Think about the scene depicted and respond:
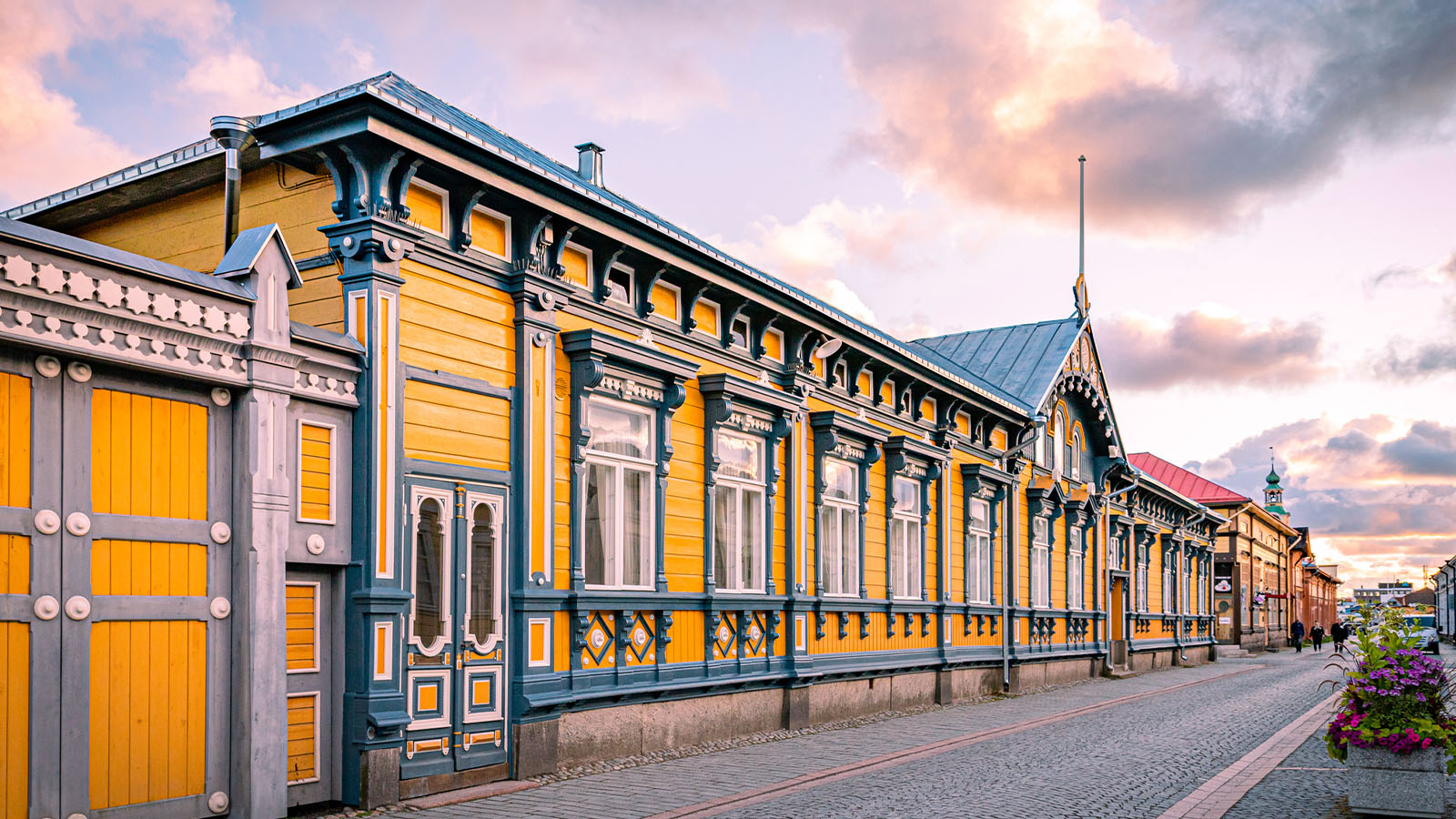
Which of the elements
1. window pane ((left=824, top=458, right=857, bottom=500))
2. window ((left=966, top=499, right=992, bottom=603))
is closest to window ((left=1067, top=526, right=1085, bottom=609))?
window ((left=966, top=499, right=992, bottom=603))

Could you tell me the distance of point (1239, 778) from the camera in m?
13.0

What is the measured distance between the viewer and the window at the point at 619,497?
13359 mm

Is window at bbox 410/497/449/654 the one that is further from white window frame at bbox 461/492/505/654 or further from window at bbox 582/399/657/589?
window at bbox 582/399/657/589

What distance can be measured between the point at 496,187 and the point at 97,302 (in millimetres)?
4140

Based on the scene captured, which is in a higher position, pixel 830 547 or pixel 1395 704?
pixel 830 547

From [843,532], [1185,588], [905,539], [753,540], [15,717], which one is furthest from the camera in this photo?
[1185,588]

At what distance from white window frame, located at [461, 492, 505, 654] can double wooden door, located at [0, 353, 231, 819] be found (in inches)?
103

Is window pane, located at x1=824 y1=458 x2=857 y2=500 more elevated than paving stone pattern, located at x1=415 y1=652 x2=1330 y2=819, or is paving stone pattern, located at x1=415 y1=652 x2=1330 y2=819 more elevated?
window pane, located at x1=824 y1=458 x2=857 y2=500

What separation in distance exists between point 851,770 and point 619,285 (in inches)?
217

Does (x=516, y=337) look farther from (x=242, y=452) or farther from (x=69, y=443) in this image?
(x=69, y=443)

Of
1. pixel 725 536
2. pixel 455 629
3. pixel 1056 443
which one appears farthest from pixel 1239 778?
pixel 1056 443

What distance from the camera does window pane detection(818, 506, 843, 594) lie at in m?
18.4

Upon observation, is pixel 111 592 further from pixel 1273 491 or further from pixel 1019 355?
Result: pixel 1273 491

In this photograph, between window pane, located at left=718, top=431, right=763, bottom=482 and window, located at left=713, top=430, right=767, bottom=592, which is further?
window pane, located at left=718, top=431, right=763, bottom=482
